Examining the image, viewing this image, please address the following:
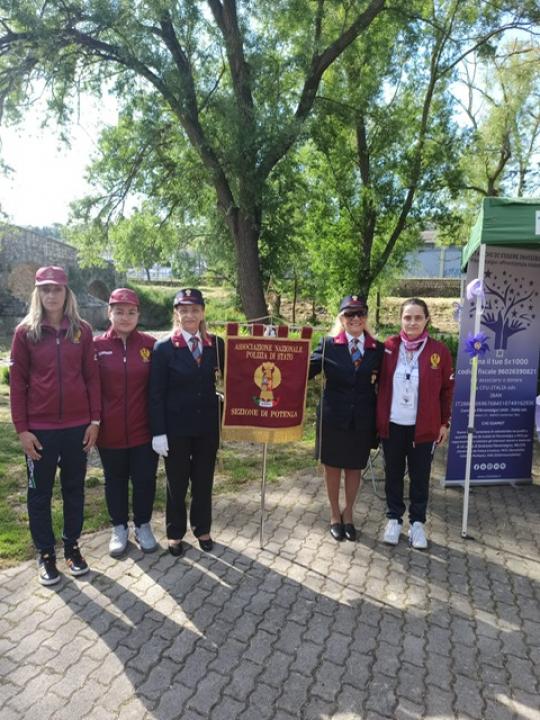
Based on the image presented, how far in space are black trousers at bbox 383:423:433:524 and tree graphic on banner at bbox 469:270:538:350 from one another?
1.87 metres

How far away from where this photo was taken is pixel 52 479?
3.68 m

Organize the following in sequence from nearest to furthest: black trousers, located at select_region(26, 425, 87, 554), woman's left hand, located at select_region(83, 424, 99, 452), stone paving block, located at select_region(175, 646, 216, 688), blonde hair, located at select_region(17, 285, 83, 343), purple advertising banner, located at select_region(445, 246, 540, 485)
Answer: stone paving block, located at select_region(175, 646, 216, 688), blonde hair, located at select_region(17, 285, 83, 343), black trousers, located at select_region(26, 425, 87, 554), woman's left hand, located at select_region(83, 424, 99, 452), purple advertising banner, located at select_region(445, 246, 540, 485)

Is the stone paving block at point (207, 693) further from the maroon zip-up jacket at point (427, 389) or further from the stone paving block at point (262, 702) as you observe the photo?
the maroon zip-up jacket at point (427, 389)

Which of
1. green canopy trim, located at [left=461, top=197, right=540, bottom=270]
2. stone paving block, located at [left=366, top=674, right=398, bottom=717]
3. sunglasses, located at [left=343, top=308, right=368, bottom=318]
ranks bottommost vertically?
stone paving block, located at [left=366, top=674, right=398, bottom=717]

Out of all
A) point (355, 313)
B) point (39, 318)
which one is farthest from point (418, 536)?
point (39, 318)

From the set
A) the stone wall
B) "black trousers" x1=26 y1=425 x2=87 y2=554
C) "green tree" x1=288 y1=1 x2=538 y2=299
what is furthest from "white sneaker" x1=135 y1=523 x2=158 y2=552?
the stone wall

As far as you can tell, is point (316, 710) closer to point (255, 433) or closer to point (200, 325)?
point (255, 433)

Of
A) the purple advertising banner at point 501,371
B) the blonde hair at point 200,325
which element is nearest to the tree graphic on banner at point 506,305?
the purple advertising banner at point 501,371

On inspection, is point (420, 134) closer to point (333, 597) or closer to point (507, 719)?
point (333, 597)

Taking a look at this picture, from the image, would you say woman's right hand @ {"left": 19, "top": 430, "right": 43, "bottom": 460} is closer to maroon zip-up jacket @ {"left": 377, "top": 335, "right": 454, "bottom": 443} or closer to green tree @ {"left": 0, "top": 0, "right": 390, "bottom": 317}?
maroon zip-up jacket @ {"left": 377, "top": 335, "right": 454, "bottom": 443}

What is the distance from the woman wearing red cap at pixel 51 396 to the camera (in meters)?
3.50

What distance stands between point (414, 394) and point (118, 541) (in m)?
2.64

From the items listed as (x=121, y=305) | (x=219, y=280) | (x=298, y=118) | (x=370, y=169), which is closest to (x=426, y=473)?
(x=121, y=305)

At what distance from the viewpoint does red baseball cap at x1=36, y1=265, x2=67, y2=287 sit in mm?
3502
